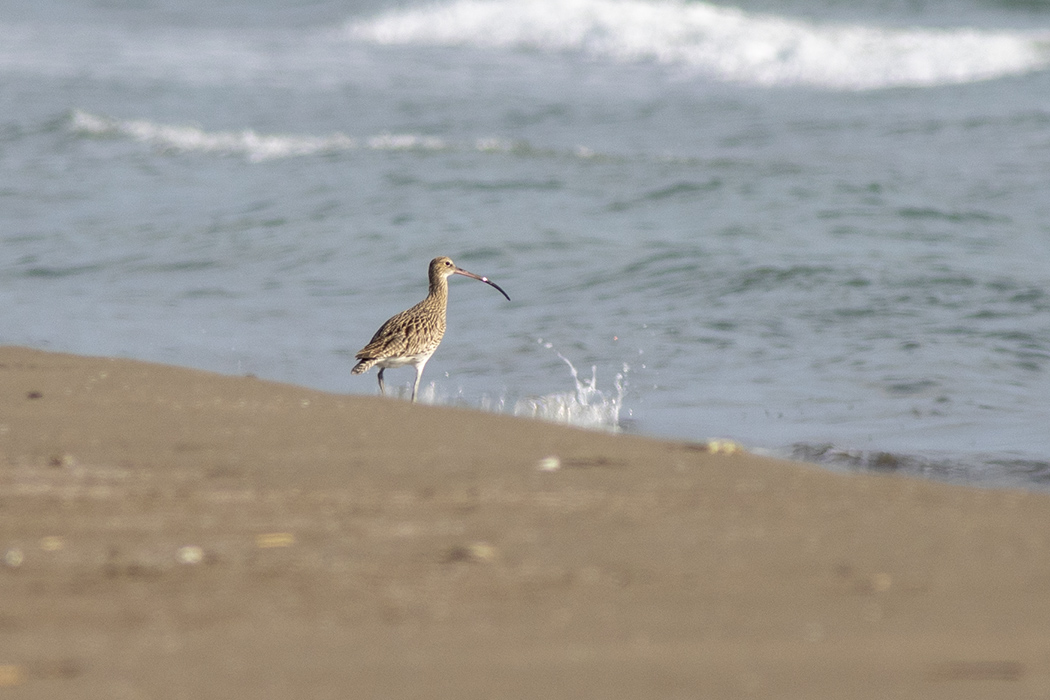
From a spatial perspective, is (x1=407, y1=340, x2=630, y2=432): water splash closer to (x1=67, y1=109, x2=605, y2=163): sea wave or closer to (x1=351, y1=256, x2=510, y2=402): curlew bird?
(x1=351, y1=256, x2=510, y2=402): curlew bird

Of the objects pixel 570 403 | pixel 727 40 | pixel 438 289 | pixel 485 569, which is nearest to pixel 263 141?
pixel 438 289

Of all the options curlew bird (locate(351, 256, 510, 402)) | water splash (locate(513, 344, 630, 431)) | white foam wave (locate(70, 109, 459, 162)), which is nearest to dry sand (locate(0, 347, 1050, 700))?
water splash (locate(513, 344, 630, 431))

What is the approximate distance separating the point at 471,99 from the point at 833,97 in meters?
5.33

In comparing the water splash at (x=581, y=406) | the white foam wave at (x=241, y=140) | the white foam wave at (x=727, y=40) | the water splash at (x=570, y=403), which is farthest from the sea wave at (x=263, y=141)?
the white foam wave at (x=727, y=40)

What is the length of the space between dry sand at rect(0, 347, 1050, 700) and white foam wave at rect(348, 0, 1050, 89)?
58.9ft

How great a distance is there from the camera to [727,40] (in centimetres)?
2677

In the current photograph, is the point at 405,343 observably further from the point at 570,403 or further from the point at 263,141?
the point at 263,141

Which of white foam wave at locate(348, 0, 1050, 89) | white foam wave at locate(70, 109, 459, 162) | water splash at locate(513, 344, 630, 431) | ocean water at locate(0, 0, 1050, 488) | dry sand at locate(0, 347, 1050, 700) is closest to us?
dry sand at locate(0, 347, 1050, 700)

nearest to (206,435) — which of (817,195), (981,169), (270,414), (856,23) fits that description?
(270,414)

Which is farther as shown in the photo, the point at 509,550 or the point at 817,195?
the point at 817,195

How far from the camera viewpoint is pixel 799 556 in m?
3.66

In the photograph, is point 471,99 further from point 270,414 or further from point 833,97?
Answer: point 270,414

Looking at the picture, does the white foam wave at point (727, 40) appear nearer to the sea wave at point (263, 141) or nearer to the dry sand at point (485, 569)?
the sea wave at point (263, 141)

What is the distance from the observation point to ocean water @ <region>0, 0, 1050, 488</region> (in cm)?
755
